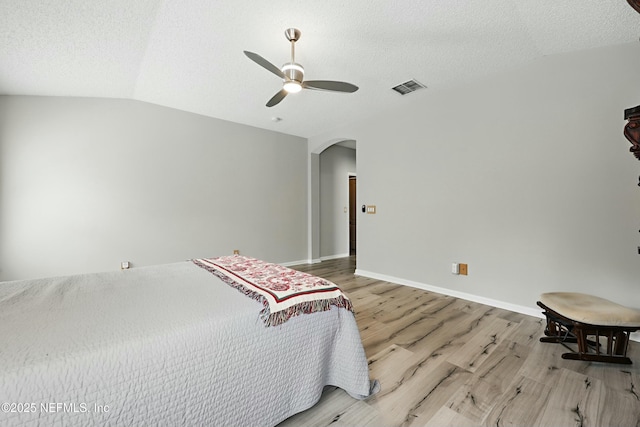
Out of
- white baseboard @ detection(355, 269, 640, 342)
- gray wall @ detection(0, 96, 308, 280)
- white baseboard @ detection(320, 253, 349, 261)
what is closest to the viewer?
white baseboard @ detection(355, 269, 640, 342)

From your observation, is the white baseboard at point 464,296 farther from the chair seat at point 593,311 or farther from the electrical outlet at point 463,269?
the chair seat at point 593,311

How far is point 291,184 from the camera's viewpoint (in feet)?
16.9

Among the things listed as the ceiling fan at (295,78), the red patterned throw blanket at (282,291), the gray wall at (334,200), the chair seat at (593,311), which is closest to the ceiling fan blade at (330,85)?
the ceiling fan at (295,78)

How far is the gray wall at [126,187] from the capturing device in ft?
9.71

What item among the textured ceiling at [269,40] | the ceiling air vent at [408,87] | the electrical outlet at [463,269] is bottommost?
the electrical outlet at [463,269]

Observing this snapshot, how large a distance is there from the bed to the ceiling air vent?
9.45 ft

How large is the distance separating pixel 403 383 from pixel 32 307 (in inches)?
80.8

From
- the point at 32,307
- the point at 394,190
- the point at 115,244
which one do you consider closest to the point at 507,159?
the point at 394,190

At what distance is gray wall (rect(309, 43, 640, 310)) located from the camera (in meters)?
2.32

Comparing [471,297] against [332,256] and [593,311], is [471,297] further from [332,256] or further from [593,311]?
[332,256]

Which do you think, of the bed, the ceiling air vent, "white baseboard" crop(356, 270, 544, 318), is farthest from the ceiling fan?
"white baseboard" crop(356, 270, 544, 318)

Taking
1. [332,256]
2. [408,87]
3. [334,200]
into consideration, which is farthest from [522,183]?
[332,256]

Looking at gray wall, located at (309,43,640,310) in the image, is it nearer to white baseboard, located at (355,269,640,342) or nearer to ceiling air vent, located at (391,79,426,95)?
white baseboard, located at (355,269,640,342)

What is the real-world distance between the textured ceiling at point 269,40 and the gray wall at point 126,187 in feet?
1.34
